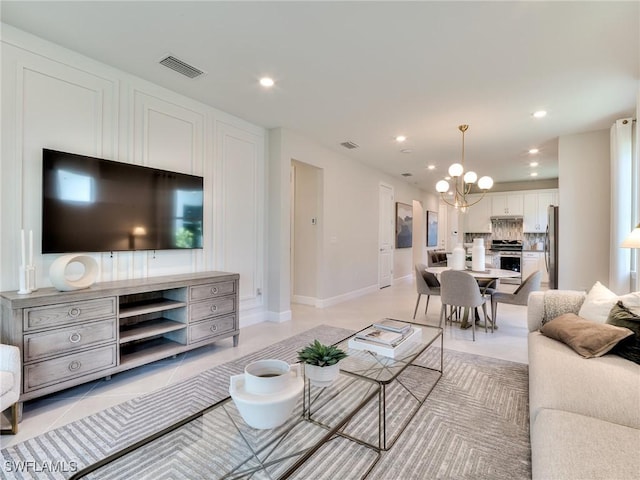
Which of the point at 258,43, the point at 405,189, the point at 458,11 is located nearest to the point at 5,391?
the point at 258,43

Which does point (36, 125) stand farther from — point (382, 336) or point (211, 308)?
point (382, 336)

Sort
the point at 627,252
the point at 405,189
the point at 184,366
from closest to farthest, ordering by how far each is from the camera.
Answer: the point at 184,366 < the point at 627,252 < the point at 405,189

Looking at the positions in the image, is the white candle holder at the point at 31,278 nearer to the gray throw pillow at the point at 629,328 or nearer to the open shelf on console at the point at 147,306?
the open shelf on console at the point at 147,306

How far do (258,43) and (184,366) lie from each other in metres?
2.80

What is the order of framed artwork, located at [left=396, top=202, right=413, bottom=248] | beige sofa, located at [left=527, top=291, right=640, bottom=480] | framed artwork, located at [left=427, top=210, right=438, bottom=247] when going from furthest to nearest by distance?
framed artwork, located at [left=427, top=210, right=438, bottom=247] → framed artwork, located at [left=396, top=202, right=413, bottom=248] → beige sofa, located at [left=527, top=291, right=640, bottom=480]

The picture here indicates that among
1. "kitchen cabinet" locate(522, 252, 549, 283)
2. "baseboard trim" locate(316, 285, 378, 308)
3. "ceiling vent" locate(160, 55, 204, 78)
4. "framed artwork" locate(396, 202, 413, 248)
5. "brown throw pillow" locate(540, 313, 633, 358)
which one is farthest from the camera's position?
"framed artwork" locate(396, 202, 413, 248)

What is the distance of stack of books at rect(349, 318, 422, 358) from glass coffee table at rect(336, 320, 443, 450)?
0.10ft

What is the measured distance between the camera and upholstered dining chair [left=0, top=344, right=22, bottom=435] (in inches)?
67.5

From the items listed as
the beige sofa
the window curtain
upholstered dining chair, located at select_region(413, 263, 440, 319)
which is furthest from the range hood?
the beige sofa

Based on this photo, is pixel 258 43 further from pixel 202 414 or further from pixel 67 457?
pixel 67 457

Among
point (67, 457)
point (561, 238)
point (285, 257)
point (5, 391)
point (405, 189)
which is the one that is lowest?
point (67, 457)

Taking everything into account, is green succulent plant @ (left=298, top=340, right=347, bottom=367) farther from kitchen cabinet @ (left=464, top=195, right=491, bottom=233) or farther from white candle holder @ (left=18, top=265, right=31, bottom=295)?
kitchen cabinet @ (left=464, top=195, right=491, bottom=233)

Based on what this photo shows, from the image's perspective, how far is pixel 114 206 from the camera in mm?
2750

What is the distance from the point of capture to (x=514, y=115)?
3.77 m
